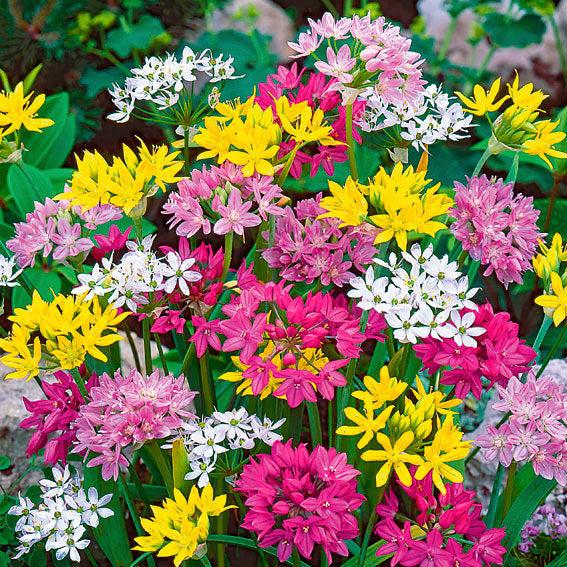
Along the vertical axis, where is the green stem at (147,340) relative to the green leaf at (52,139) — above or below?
above

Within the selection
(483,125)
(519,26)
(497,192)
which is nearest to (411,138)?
(497,192)

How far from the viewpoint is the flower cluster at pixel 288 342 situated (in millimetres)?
761

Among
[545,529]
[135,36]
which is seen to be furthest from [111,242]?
[135,36]

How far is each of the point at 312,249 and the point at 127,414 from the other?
30 centimetres

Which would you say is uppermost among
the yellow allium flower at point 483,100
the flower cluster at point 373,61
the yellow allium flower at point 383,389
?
the flower cluster at point 373,61

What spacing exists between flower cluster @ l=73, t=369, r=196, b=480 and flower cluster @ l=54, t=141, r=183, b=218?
207 mm

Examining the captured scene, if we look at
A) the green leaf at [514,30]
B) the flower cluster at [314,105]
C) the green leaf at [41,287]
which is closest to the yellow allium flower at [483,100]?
the flower cluster at [314,105]

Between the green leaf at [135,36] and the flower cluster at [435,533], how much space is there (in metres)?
1.93

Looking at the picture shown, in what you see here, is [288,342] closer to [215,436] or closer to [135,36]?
[215,436]

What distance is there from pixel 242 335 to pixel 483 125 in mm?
1802

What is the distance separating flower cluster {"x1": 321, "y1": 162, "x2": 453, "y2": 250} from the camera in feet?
2.55

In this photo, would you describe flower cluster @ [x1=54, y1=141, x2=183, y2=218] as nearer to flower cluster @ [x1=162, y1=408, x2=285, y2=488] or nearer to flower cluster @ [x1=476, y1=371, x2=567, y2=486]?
flower cluster @ [x1=162, y1=408, x2=285, y2=488]

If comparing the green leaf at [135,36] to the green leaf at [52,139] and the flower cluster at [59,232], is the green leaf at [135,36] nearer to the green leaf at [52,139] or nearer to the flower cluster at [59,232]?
the green leaf at [52,139]

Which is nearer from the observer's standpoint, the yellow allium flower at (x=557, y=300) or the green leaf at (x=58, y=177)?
the yellow allium flower at (x=557, y=300)
